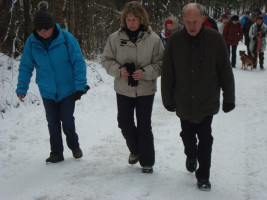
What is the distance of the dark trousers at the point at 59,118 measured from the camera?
4.18 metres

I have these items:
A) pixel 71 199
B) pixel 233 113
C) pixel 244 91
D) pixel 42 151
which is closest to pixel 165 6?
pixel 244 91

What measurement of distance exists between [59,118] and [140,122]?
3.86ft

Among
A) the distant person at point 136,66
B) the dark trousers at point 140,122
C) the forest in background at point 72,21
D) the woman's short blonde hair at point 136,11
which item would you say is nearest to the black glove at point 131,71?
the distant person at point 136,66

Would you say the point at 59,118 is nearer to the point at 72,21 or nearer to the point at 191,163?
the point at 191,163

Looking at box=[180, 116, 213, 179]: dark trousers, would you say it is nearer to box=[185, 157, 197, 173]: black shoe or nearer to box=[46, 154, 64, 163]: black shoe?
box=[185, 157, 197, 173]: black shoe

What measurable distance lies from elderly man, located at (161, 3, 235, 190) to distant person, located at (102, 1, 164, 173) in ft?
1.11

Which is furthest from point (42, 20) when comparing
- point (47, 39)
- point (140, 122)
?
point (140, 122)

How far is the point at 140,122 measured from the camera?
388cm

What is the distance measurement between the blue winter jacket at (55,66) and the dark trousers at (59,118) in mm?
94

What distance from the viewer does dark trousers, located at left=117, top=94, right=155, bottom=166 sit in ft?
12.6

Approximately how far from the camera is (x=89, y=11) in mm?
13883

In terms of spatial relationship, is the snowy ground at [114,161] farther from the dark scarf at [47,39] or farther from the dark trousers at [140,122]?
the dark scarf at [47,39]

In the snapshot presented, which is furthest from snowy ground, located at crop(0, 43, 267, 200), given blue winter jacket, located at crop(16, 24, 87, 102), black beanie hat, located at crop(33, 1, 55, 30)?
black beanie hat, located at crop(33, 1, 55, 30)

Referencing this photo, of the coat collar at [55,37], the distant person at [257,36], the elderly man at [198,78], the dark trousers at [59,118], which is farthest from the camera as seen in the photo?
the distant person at [257,36]
